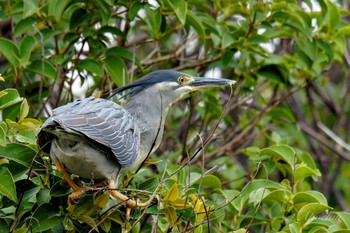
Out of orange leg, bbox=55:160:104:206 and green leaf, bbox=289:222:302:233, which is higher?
orange leg, bbox=55:160:104:206

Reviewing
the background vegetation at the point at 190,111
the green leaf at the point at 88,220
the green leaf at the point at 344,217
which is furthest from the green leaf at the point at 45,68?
the green leaf at the point at 344,217

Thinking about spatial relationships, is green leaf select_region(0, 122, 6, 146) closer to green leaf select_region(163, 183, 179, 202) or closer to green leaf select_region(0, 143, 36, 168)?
green leaf select_region(0, 143, 36, 168)

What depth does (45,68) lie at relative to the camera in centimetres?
349

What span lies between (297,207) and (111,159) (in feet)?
2.63

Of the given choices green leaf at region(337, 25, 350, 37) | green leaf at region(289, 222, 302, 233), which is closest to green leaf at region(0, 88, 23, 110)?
green leaf at region(289, 222, 302, 233)

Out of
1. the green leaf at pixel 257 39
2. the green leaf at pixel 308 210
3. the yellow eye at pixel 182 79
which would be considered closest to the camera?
the green leaf at pixel 308 210

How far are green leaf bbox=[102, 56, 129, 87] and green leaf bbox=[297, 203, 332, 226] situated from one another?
3.78 ft

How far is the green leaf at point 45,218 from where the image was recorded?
2625mm

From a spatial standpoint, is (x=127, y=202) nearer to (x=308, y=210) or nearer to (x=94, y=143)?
(x=94, y=143)

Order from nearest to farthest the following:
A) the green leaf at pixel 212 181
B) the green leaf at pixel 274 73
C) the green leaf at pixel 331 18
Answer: the green leaf at pixel 212 181 → the green leaf at pixel 331 18 → the green leaf at pixel 274 73

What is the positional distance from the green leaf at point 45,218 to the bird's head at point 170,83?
71 cm

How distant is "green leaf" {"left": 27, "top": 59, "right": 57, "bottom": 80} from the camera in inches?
137

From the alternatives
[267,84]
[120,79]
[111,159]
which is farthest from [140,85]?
[267,84]

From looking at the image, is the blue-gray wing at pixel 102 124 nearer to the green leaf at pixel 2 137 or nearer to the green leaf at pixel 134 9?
the green leaf at pixel 2 137
